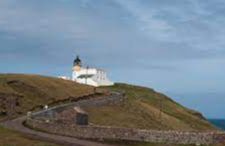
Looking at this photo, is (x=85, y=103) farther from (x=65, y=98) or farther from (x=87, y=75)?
(x=87, y=75)

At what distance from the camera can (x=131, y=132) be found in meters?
51.8

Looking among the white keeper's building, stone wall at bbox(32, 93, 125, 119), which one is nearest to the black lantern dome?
the white keeper's building

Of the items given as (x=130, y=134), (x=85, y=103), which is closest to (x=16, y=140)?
(x=130, y=134)

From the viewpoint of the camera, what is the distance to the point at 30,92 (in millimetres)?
111625

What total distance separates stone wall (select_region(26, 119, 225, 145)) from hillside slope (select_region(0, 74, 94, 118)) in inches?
1279

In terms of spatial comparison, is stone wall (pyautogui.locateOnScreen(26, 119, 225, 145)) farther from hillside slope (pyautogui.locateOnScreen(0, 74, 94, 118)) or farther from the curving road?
hillside slope (pyautogui.locateOnScreen(0, 74, 94, 118))

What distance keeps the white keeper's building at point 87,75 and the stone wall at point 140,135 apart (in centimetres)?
10005

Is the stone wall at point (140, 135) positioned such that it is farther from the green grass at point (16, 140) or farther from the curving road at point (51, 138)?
the green grass at point (16, 140)

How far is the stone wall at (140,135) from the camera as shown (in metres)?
48.2

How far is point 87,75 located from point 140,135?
110 m

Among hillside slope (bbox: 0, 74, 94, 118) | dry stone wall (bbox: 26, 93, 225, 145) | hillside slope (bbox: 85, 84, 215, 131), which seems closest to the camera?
dry stone wall (bbox: 26, 93, 225, 145)

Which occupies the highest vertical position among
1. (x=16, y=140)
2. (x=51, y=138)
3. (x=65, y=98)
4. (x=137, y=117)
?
(x=65, y=98)

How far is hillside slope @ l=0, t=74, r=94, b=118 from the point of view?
93963 mm

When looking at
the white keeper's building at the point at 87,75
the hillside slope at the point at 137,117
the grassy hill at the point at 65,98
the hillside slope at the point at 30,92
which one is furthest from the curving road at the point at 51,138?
the white keeper's building at the point at 87,75
